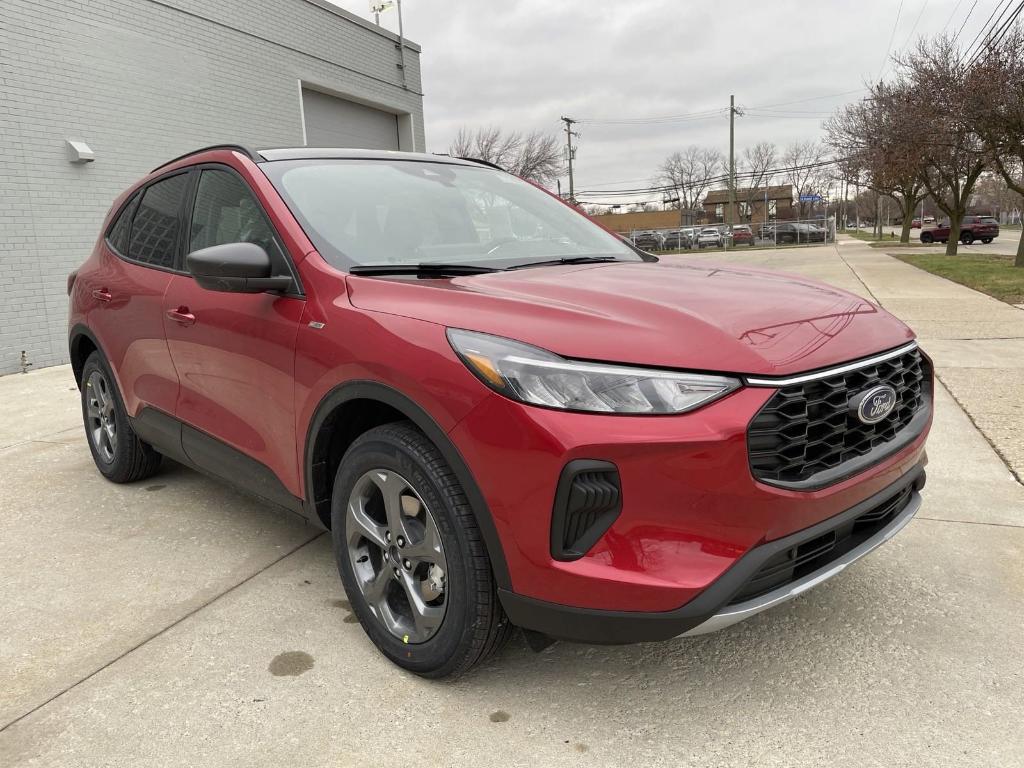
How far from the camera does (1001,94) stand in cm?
1620

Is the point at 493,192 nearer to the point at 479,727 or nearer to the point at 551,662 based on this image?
the point at 551,662

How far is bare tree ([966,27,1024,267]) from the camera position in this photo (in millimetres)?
16125

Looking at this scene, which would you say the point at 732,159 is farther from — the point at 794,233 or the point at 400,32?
the point at 400,32

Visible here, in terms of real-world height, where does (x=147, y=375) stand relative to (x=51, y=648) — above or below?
above

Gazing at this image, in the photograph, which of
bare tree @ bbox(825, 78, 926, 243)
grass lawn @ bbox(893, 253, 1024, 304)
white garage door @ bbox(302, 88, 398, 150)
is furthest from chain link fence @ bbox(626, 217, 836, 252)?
white garage door @ bbox(302, 88, 398, 150)

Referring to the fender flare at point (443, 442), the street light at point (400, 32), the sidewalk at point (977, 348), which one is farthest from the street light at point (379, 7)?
the fender flare at point (443, 442)

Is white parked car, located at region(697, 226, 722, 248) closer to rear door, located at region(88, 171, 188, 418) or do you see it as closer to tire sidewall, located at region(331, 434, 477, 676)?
rear door, located at region(88, 171, 188, 418)

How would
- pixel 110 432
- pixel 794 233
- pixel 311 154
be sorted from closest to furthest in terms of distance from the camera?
pixel 311 154, pixel 110 432, pixel 794 233

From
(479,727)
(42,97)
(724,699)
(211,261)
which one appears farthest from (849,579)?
(42,97)

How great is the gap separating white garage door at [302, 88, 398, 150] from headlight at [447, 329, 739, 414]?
39.2ft

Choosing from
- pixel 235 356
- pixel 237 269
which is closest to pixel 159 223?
pixel 235 356

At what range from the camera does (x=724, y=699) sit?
2201 mm

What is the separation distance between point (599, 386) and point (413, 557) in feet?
2.70

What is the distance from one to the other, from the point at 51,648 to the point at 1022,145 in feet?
66.4
